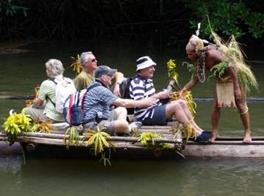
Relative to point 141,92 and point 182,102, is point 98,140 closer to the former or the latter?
point 141,92

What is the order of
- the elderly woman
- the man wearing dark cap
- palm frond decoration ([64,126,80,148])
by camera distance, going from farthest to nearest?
1. the elderly woman
2. the man wearing dark cap
3. palm frond decoration ([64,126,80,148])

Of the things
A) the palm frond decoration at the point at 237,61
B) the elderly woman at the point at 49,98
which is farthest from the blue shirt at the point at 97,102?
the palm frond decoration at the point at 237,61

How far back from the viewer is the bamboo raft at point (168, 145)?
7077 millimetres

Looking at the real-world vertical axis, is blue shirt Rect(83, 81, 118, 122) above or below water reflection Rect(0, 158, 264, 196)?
above

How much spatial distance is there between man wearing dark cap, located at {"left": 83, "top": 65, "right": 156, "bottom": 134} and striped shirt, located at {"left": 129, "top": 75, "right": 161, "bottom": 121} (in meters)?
0.29

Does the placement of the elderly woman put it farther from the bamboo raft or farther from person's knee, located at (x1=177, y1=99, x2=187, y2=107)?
person's knee, located at (x1=177, y1=99, x2=187, y2=107)

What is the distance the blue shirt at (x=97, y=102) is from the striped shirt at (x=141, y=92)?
16.8 inches

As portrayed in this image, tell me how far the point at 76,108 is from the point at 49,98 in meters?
0.60

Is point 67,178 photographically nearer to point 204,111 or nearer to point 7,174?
point 7,174

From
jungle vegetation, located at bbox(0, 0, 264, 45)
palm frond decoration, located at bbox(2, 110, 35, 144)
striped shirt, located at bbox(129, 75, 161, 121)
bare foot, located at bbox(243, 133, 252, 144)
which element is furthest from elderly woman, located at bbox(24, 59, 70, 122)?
jungle vegetation, located at bbox(0, 0, 264, 45)

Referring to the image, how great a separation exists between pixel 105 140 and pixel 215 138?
1431 mm

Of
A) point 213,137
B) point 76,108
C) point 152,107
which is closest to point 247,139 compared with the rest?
point 213,137

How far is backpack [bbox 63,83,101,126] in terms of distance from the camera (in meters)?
7.33

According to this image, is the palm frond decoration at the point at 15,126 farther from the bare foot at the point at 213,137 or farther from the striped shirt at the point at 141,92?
the bare foot at the point at 213,137
